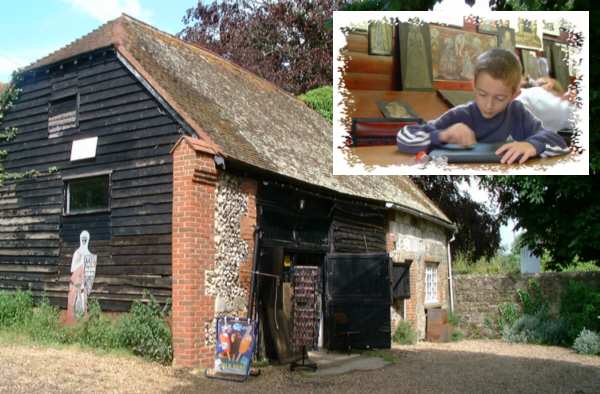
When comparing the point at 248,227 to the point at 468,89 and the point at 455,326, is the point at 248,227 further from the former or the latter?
the point at 455,326

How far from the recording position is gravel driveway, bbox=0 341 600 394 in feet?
26.2

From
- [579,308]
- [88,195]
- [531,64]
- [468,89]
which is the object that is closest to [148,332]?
[88,195]

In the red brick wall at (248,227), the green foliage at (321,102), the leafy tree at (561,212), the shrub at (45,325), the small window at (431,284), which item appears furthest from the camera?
the green foliage at (321,102)

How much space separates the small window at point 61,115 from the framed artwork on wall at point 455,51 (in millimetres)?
8121

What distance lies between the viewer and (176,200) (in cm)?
973

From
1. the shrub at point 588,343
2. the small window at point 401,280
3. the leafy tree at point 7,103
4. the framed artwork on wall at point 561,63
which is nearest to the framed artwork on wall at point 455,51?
the framed artwork on wall at point 561,63

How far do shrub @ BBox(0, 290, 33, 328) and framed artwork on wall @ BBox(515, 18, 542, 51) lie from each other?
30.6ft

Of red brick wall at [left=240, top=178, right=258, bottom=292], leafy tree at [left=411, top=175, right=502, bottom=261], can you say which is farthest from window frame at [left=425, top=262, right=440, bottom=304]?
red brick wall at [left=240, top=178, right=258, bottom=292]

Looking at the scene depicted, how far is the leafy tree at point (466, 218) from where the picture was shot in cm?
2606

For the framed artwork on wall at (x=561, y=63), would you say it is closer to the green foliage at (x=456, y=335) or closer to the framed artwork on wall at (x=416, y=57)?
the framed artwork on wall at (x=416, y=57)

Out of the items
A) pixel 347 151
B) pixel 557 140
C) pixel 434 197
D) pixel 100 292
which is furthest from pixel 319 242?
pixel 434 197

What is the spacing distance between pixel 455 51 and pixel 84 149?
310 inches

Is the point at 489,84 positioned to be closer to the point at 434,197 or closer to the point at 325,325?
the point at 325,325

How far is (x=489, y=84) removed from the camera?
511 cm
